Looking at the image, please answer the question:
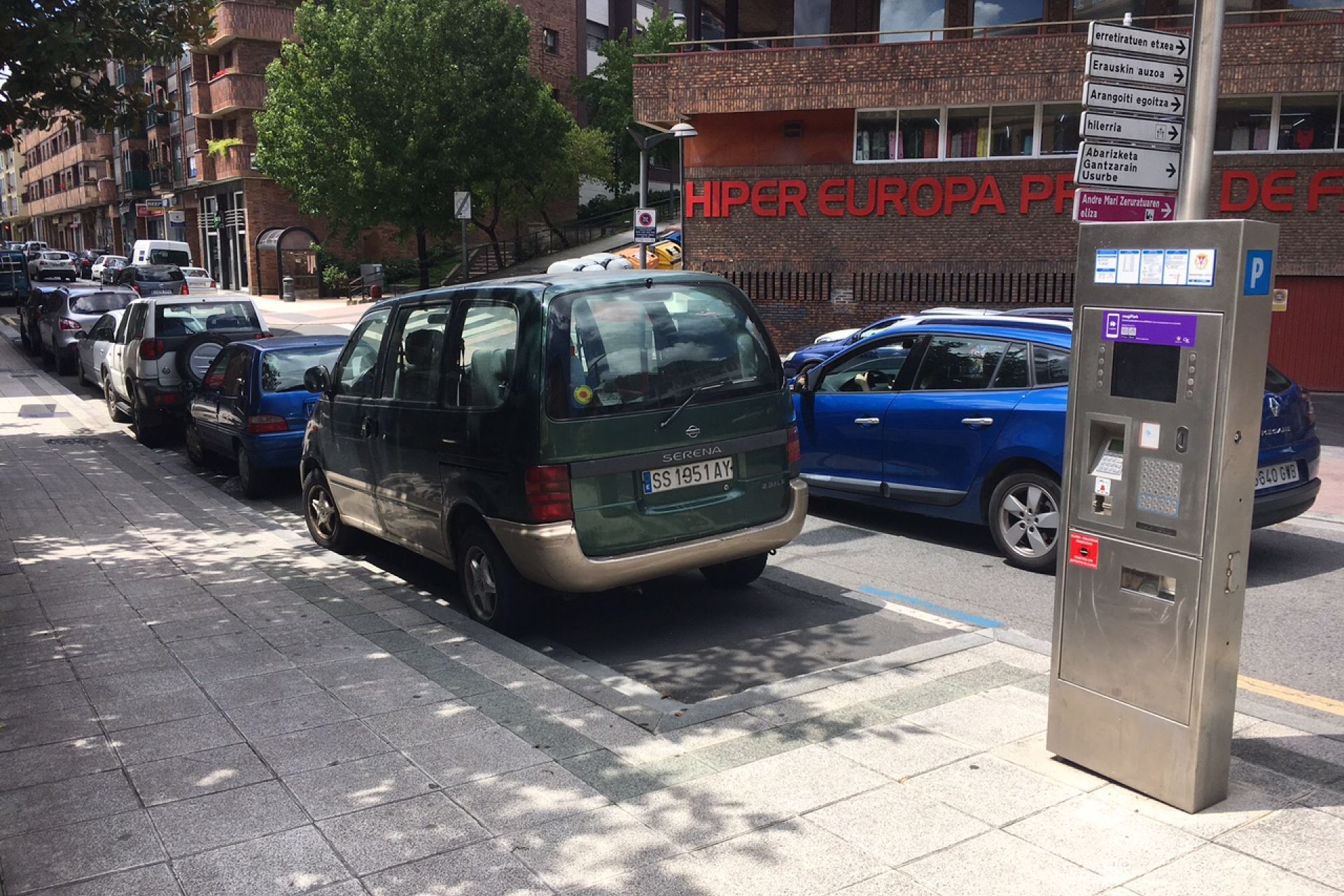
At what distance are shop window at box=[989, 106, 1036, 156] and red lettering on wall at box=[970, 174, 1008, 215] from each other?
0.60m

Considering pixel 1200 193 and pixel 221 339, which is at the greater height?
pixel 1200 193

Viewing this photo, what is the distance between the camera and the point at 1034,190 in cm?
2184

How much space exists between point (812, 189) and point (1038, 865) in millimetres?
21340

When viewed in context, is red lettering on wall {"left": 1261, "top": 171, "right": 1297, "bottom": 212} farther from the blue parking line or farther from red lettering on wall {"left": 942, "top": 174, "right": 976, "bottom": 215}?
the blue parking line

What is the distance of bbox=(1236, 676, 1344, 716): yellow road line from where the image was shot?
521cm

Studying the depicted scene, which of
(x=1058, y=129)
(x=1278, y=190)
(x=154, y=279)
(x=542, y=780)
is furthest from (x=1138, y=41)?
(x=154, y=279)

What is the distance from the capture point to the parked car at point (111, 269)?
4060cm

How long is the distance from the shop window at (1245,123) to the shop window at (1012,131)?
3328 millimetres

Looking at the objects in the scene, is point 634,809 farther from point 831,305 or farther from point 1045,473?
point 831,305

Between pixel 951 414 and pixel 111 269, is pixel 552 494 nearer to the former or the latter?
pixel 951 414

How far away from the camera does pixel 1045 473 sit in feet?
24.6

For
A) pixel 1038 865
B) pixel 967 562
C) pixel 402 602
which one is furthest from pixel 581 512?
pixel 967 562

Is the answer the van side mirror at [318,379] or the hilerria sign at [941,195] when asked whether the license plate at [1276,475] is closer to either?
the van side mirror at [318,379]

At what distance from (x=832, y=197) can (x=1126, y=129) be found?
54.0 feet
